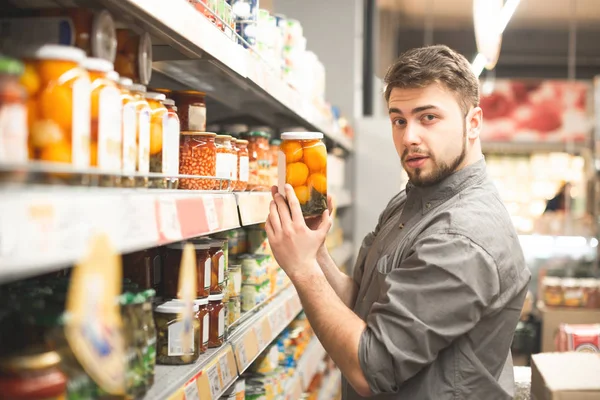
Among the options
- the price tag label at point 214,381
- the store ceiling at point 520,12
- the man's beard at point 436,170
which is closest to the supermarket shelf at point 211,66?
the man's beard at point 436,170

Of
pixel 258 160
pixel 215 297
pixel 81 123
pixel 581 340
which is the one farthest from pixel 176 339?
pixel 581 340

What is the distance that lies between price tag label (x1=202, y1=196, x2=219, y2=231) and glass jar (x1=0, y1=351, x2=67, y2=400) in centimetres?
58

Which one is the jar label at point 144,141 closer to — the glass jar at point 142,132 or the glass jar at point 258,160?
the glass jar at point 142,132

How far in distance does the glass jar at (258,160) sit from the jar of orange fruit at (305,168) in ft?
1.80

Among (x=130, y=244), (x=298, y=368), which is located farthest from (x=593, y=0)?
(x=130, y=244)

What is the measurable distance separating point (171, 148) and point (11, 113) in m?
0.61

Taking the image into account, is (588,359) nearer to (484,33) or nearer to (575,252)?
(484,33)

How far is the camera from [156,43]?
5.79 feet

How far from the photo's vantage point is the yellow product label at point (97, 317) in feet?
3.17

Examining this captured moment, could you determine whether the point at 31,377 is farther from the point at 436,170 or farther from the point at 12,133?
the point at 436,170

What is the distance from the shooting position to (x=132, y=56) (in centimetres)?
145

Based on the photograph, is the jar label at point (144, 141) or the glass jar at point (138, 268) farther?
the glass jar at point (138, 268)

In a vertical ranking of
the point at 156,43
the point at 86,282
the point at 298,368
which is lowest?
the point at 298,368

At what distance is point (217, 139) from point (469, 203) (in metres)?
0.68
